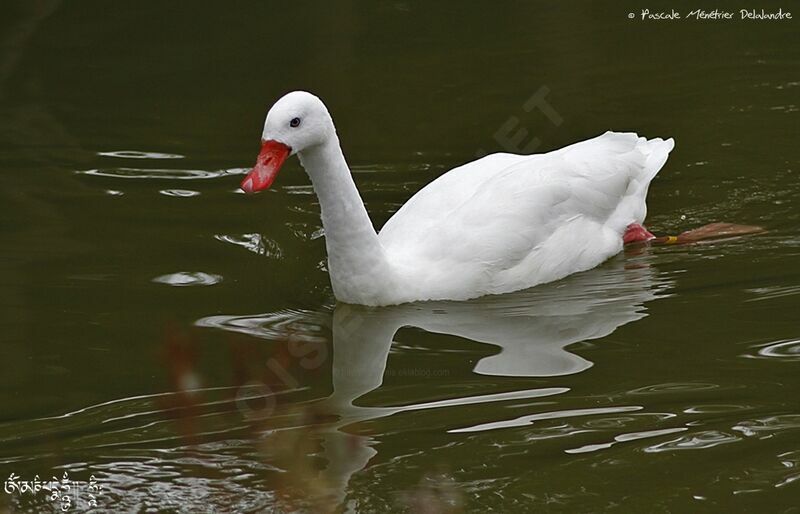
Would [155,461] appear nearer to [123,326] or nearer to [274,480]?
[274,480]

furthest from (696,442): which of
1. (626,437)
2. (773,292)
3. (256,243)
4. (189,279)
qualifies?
(256,243)

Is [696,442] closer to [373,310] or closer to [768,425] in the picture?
[768,425]

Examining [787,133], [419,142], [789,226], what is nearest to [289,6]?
[419,142]

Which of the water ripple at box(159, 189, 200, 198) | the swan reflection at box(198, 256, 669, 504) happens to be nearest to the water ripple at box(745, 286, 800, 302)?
the swan reflection at box(198, 256, 669, 504)

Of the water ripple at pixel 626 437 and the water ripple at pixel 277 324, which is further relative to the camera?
the water ripple at pixel 277 324

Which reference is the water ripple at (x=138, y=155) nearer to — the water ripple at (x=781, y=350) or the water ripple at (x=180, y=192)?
the water ripple at (x=180, y=192)

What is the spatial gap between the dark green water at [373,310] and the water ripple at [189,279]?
0.02m

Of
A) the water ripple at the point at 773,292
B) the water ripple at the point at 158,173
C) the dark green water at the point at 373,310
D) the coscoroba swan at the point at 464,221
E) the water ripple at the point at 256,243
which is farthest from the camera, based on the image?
the water ripple at the point at 158,173

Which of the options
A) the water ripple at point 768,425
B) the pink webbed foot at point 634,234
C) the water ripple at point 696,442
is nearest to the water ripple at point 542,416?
the water ripple at point 696,442

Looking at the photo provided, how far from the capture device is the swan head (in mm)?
7746

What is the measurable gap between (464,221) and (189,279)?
5.99 ft

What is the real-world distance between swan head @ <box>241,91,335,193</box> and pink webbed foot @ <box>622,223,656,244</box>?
2511 mm

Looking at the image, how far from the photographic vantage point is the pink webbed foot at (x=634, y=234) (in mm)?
9500

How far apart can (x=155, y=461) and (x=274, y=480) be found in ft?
2.12
